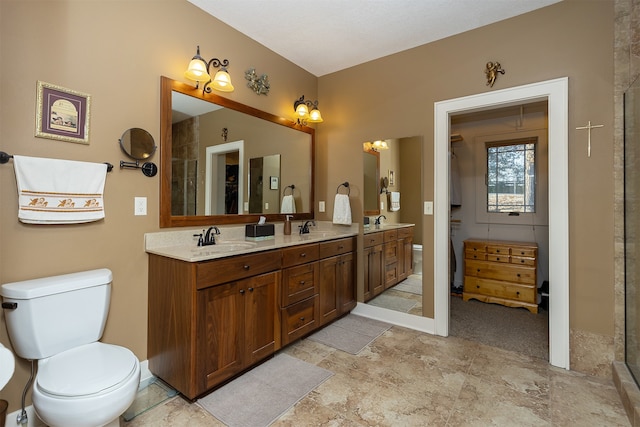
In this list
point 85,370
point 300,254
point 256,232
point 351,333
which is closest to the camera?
point 85,370

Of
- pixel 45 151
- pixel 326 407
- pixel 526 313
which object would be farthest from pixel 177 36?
pixel 526 313

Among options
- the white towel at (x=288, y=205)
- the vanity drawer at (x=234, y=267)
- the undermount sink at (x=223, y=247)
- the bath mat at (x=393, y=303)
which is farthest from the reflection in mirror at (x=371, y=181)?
the undermount sink at (x=223, y=247)

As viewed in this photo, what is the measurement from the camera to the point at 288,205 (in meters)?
3.15

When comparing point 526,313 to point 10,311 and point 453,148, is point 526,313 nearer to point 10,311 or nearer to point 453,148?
point 453,148

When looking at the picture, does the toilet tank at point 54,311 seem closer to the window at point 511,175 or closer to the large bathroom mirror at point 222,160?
the large bathroom mirror at point 222,160

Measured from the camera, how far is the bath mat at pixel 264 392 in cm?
167

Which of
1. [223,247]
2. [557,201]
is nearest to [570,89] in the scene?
[557,201]

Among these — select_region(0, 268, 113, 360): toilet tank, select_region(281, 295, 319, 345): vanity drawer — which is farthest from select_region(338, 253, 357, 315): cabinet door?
select_region(0, 268, 113, 360): toilet tank

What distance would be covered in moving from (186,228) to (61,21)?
1.38 metres

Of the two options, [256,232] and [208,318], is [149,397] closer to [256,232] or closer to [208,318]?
[208,318]

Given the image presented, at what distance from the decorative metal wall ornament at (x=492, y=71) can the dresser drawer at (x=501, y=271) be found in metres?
2.07

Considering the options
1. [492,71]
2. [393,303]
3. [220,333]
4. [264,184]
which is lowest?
[393,303]

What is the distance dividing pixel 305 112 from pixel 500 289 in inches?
117

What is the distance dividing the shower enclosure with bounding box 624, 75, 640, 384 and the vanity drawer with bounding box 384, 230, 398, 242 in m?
1.67
